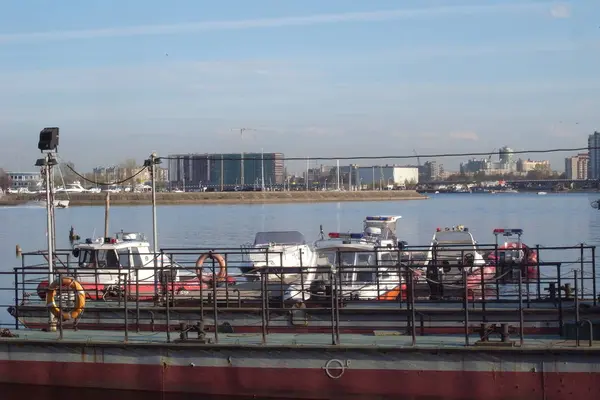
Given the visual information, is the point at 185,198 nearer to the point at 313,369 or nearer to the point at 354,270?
the point at 354,270

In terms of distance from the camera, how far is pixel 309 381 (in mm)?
16047

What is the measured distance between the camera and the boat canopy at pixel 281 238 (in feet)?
97.2

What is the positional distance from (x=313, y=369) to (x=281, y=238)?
47.0ft

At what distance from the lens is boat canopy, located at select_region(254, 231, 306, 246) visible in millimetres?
29641

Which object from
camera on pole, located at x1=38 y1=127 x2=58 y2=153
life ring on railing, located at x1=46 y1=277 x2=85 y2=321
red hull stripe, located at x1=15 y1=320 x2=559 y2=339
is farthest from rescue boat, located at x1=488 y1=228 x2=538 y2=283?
camera on pole, located at x1=38 y1=127 x2=58 y2=153

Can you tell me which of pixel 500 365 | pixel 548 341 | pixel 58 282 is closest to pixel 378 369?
pixel 500 365

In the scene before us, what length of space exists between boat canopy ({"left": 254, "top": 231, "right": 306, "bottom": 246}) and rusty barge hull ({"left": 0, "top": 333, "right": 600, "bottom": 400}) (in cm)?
1258

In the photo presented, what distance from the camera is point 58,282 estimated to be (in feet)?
59.6

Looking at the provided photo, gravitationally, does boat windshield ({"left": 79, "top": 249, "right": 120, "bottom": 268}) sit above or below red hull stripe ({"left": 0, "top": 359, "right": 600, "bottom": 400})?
above

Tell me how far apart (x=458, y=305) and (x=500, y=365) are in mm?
5031

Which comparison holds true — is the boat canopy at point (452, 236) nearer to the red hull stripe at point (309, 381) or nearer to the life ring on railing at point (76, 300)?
the life ring on railing at point (76, 300)

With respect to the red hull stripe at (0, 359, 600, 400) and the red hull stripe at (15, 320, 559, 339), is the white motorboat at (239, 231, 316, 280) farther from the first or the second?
the red hull stripe at (0, 359, 600, 400)

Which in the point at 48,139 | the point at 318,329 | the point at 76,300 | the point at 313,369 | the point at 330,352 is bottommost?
the point at 313,369

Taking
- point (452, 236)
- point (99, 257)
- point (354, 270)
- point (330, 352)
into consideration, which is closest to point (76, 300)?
point (330, 352)
